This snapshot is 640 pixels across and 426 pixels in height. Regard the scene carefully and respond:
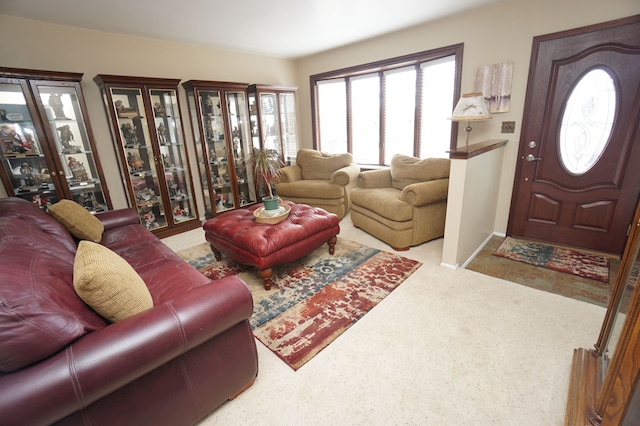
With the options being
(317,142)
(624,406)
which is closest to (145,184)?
(317,142)

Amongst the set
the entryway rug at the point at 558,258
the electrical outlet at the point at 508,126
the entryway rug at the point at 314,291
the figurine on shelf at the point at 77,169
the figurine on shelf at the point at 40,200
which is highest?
the electrical outlet at the point at 508,126

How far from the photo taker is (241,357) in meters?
1.37

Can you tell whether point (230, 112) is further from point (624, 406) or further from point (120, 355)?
point (624, 406)

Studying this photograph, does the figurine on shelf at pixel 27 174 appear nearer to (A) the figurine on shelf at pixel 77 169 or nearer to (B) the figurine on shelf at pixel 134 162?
(A) the figurine on shelf at pixel 77 169

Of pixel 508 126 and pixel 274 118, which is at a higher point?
pixel 274 118

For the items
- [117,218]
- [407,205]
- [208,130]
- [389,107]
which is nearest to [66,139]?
[117,218]

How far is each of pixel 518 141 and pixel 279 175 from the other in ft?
9.92

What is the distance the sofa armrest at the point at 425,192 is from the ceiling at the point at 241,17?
5.82 feet

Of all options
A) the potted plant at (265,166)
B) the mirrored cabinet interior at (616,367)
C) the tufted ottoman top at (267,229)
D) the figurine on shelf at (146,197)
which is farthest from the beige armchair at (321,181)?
the mirrored cabinet interior at (616,367)

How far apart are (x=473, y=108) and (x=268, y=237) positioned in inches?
86.7

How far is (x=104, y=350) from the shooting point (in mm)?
955

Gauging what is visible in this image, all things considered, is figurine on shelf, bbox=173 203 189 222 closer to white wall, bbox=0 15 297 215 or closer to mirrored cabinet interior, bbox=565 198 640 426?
white wall, bbox=0 15 297 215

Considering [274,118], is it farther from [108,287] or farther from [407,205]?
[108,287]

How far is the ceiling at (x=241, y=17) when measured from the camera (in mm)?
2529
